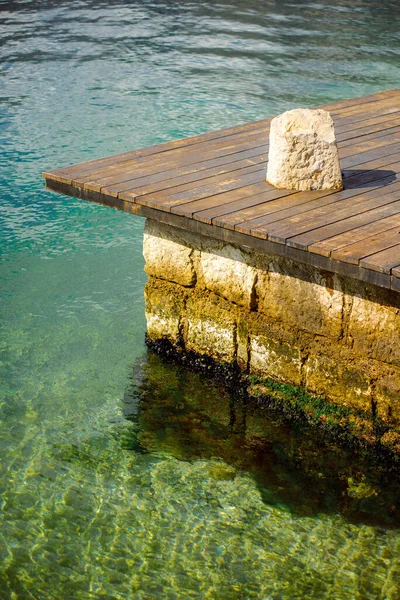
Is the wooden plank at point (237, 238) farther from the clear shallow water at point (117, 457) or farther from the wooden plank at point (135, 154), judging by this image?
the clear shallow water at point (117, 457)

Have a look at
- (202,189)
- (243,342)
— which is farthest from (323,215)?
(243,342)

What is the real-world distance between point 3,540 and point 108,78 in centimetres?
991

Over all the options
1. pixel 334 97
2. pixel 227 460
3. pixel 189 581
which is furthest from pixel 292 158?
pixel 334 97

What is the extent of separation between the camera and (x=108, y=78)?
43.1ft

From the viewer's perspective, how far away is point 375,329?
480 cm

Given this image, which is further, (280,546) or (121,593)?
(280,546)

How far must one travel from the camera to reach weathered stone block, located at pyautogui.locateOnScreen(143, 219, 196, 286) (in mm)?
5602

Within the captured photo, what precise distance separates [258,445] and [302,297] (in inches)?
38.2

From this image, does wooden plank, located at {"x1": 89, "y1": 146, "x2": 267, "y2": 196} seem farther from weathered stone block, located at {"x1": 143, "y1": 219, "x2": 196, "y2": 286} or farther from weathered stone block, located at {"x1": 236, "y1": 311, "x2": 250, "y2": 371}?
weathered stone block, located at {"x1": 236, "y1": 311, "x2": 250, "y2": 371}

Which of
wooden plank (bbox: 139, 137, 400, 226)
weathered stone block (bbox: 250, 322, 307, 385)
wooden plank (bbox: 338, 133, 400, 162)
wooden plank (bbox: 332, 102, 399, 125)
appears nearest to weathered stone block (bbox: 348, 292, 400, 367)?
weathered stone block (bbox: 250, 322, 307, 385)

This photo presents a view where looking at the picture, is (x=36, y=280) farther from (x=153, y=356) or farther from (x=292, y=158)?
(x=292, y=158)

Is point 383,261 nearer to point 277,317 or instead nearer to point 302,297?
point 302,297

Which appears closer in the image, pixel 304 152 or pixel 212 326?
pixel 304 152

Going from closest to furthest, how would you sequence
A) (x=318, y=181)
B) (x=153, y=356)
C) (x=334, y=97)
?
(x=318, y=181)
(x=153, y=356)
(x=334, y=97)
